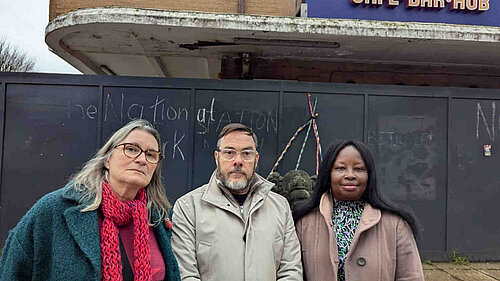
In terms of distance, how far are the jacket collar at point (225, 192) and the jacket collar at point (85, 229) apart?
0.69 metres

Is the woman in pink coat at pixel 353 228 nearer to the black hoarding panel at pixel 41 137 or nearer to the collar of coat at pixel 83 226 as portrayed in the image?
the collar of coat at pixel 83 226

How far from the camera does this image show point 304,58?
6.81m

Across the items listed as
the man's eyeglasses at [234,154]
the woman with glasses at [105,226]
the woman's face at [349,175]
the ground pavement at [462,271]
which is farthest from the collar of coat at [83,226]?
the ground pavement at [462,271]

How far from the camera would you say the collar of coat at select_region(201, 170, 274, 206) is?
88.4 inches

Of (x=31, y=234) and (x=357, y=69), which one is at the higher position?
(x=357, y=69)

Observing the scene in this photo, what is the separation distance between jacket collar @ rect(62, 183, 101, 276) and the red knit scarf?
36 millimetres

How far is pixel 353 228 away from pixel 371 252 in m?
0.16

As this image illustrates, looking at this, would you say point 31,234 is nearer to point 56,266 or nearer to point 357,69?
point 56,266

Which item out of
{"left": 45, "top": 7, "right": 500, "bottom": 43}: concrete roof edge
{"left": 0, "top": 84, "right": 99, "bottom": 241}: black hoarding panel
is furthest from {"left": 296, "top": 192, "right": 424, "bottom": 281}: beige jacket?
{"left": 0, "top": 84, "right": 99, "bottom": 241}: black hoarding panel

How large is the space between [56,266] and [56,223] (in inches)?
6.7

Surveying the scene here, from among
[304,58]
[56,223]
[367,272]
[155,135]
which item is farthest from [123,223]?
[304,58]

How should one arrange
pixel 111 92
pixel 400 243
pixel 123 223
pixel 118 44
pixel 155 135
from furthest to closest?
1. pixel 118 44
2. pixel 111 92
3. pixel 400 243
4. pixel 155 135
5. pixel 123 223

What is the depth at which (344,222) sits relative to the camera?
2238 mm

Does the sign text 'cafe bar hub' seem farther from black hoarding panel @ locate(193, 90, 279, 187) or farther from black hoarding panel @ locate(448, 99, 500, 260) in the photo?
black hoarding panel @ locate(448, 99, 500, 260)
